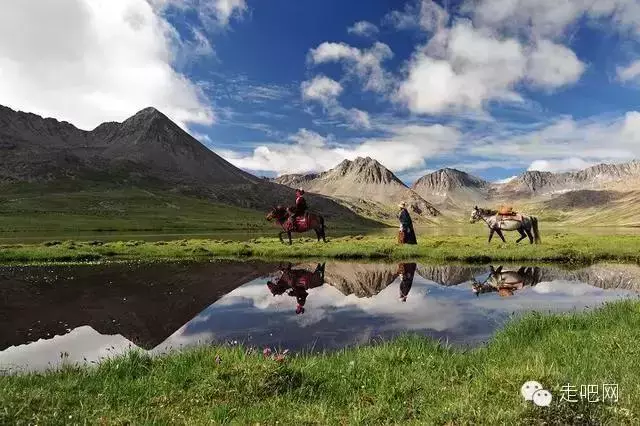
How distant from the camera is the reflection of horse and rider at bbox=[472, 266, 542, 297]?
23578 millimetres

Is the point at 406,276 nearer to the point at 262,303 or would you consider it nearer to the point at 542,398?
the point at 262,303

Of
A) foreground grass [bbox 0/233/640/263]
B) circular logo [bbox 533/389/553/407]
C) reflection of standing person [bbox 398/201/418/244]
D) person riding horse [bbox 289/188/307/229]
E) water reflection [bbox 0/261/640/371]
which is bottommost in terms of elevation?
water reflection [bbox 0/261/640/371]

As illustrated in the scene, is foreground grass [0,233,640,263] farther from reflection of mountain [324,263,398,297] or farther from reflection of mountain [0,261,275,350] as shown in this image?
reflection of mountain [0,261,275,350]

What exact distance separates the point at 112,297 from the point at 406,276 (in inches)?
644

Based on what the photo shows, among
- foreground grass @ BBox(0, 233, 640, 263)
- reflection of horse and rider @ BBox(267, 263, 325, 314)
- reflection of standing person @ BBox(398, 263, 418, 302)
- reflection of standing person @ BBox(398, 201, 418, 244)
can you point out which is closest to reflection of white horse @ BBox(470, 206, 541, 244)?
foreground grass @ BBox(0, 233, 640, 263)

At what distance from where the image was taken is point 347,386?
31.1ft

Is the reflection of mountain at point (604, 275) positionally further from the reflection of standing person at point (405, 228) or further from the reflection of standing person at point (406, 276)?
the reflection of standing person at point (405, 228)

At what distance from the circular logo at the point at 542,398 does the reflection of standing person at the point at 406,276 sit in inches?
547

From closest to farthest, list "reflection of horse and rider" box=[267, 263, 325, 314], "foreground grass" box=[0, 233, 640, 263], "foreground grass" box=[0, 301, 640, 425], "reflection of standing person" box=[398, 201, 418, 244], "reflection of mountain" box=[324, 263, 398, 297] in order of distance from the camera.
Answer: "foreground grass" box=[0, 301, 640, 425] < "reflection of horse and rider" box=[267, 263, 325, 314] < "reflection of mountain" box=[324, 263, 398, 297] < "foreground grass" box=[0, 233, 640, 263] < "reflection of standing person" box=[398, 201, 418, 244]

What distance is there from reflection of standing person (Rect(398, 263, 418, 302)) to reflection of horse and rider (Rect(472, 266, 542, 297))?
336 cm

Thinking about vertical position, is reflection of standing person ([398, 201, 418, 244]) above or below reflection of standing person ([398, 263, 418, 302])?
above

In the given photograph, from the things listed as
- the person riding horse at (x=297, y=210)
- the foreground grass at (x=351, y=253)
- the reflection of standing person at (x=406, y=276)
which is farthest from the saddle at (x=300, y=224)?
the reflection of standing person at (x=406, y=276)

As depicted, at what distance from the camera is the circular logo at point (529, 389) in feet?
23.8

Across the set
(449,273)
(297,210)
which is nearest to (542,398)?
(449,273)
